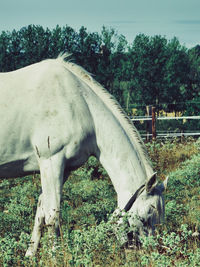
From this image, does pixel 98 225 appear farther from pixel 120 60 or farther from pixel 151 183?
pixel 120 60

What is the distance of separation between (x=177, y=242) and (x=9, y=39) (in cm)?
2648

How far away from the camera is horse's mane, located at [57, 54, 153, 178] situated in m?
4.49

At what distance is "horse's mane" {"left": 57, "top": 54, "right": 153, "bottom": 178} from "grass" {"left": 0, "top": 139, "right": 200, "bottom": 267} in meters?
0.74

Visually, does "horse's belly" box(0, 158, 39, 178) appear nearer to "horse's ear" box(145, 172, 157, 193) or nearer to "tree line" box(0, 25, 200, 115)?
"horse's ear" box(145, 172, 157, 193)

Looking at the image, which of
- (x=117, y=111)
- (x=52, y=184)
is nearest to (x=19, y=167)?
(x=52, y=184)

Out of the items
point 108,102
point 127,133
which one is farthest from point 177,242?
point 108,102

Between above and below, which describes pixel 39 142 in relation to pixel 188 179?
above

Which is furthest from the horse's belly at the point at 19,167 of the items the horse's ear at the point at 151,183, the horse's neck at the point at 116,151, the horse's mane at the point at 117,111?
the horse's ear at the point at 151,183

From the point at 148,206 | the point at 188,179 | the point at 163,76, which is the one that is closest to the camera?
the point at 148,206

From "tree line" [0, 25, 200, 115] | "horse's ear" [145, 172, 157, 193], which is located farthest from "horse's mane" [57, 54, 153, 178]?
"tree line" [0, 25, 200, 115]

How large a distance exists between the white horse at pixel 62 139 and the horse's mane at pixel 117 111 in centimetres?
1

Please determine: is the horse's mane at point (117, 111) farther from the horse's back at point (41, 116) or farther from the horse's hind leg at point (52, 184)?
the horse's hind leg at point (52, 184)

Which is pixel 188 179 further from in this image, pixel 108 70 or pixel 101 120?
pixel 108 70

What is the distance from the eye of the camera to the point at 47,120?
4.27 m
